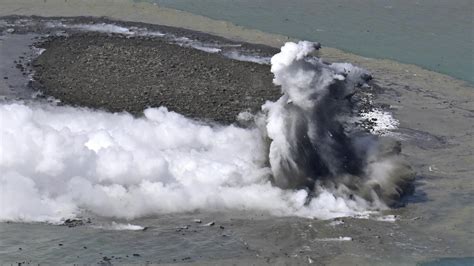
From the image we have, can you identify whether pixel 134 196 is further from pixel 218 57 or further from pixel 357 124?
pixel 218 57

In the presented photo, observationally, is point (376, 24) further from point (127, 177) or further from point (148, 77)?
point (127, 177)

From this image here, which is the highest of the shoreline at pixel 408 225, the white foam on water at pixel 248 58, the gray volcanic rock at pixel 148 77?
the white foam on water at pixel 248 58

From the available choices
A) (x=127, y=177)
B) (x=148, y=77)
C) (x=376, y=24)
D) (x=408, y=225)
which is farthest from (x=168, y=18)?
(x=408, y=225)

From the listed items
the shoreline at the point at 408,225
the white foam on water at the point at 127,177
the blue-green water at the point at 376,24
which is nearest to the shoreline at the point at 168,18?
the blue-green water at the point at 376,24

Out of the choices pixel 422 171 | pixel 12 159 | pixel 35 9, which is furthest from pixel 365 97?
pixel 35 9

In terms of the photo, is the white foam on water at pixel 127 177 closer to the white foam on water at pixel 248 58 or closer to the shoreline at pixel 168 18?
the white foam on water at pixel 248 58
